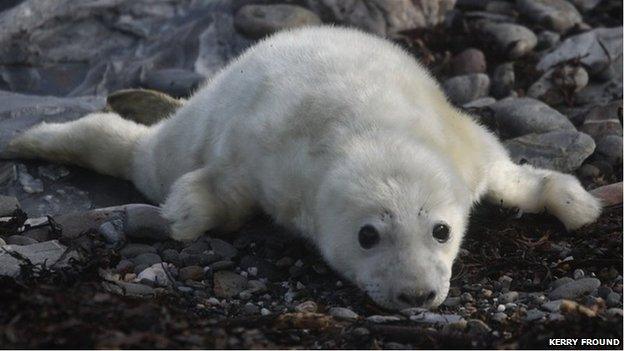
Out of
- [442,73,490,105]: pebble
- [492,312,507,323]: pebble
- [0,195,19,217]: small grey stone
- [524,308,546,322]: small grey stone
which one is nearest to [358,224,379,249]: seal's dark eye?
[492,312,507,323]: pebble

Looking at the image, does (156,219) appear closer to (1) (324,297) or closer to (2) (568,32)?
(1) (324,297)

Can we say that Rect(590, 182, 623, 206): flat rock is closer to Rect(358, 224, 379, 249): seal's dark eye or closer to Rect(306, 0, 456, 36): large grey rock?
Rect(358, 224, 379, 249): seal's dark eye

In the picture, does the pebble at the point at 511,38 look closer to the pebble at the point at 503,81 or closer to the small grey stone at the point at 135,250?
the pebble at the point at 503,81

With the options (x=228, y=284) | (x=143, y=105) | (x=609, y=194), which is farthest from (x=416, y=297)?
(x=143, y=105)

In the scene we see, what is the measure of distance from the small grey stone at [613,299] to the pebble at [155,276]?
1.81 meters

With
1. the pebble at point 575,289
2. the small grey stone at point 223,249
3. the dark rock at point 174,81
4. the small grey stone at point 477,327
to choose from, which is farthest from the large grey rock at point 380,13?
the small grey stone at point 477,327

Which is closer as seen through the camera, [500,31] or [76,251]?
[76,251]

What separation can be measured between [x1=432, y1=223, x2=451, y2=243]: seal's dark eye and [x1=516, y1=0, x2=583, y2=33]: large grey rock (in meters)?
4.86

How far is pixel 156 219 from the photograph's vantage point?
5.19 m

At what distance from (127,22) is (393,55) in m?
3.76

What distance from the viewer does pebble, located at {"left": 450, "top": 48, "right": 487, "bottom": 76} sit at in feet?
27.3

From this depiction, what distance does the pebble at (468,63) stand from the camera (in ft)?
27.3

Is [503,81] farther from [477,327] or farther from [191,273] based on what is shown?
[477,327]

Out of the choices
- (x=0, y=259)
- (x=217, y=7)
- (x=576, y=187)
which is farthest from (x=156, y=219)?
(x=217, y=7)
